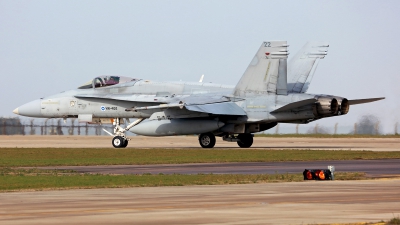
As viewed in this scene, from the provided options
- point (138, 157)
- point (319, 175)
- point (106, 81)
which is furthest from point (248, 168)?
point (106, 81)

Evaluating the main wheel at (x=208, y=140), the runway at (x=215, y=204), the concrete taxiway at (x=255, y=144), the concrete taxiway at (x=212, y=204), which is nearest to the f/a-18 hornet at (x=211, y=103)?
Result: the main wheel at (x=208, y=140)

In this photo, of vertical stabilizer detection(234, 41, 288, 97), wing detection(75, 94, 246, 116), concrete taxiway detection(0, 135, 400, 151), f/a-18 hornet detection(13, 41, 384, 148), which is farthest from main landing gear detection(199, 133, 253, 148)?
vertical stabilizer detection(234, 41, 288, 97)

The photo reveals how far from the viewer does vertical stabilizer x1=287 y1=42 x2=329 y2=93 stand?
42.9 m

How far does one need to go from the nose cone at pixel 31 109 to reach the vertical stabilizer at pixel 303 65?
14.4m

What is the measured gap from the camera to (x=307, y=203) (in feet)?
43.4

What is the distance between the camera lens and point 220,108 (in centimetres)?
3925

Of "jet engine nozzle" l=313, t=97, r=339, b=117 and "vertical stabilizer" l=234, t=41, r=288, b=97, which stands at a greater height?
"vertical stabilizer" l=234, t=41, r=288, b=97

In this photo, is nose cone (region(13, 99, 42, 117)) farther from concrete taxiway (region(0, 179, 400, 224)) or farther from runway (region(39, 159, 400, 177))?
concrete taxiway (region(0, 179, 400, 224))

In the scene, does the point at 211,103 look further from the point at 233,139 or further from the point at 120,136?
the point at 120,136

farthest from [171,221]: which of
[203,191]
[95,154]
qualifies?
[95,154]

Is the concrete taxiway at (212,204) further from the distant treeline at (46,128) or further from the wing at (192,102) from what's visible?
the distant treeline at (46,128)

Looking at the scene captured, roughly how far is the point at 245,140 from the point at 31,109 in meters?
12.5

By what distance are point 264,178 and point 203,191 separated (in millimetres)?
4153

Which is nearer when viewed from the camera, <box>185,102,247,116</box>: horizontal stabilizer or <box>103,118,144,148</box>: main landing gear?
<box>185,102,247,116</box>: horizontal stabilizer
